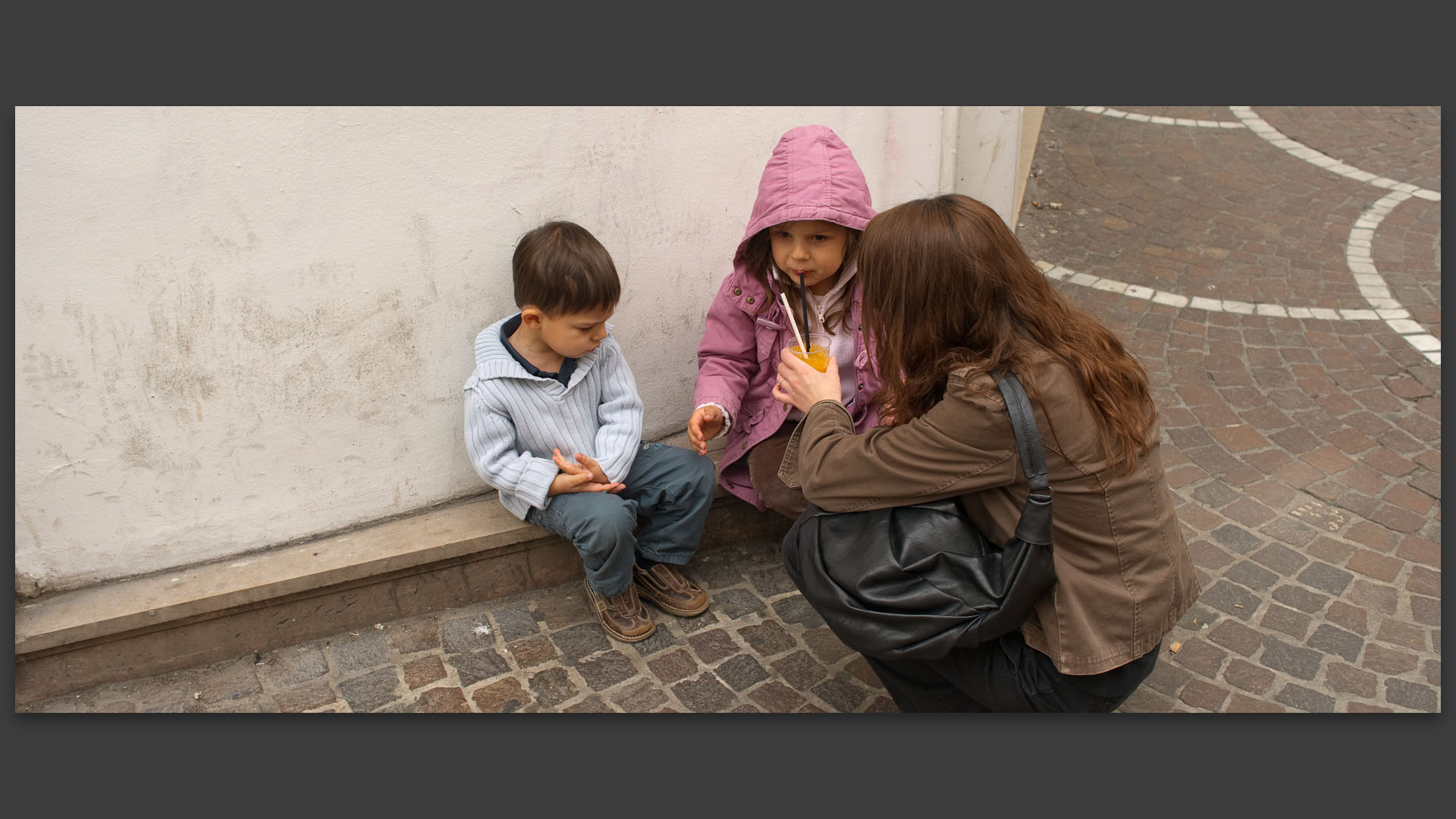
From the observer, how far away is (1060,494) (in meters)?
2.27

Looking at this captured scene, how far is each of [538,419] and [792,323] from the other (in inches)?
29.6

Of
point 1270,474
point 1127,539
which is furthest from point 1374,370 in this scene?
point 1127,539

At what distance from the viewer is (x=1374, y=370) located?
478 cm

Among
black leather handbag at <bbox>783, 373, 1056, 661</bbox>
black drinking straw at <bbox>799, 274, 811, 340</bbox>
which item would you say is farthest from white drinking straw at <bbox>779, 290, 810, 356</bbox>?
black leather handbag at <bbox>783, 373, 1056, 661</bbox>

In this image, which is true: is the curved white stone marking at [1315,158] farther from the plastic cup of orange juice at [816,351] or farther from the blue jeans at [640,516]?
the blue jeans at [640,516]

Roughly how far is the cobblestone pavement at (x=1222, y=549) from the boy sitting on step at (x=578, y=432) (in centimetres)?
26

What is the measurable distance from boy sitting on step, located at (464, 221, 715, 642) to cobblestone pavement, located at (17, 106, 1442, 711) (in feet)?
0.86

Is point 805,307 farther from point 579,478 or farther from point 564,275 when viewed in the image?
point 579,478

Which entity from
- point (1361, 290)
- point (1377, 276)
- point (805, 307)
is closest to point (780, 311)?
point (805, 307)

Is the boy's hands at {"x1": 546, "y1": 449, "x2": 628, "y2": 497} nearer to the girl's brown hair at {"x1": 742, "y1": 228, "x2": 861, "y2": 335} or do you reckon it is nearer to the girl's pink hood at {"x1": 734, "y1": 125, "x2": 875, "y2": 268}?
the girl's brown hair at {"x1": 742, "y1": 228, "x2": 861, "y2": 335}

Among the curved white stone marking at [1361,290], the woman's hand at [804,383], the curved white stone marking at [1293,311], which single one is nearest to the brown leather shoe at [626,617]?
the woman's hand at [804,383]

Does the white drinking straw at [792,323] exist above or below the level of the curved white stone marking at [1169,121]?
above

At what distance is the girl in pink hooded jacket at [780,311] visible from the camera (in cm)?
305

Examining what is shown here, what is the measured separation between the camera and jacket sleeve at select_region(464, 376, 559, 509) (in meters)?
3.02
